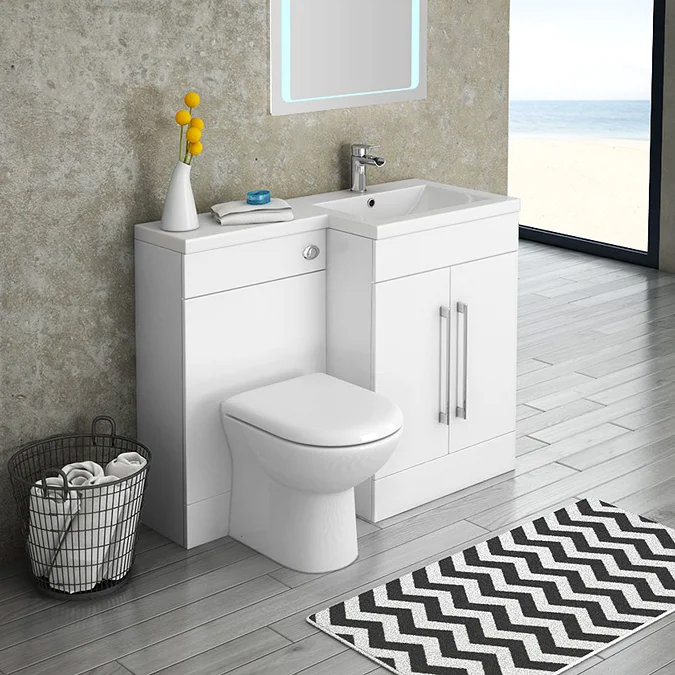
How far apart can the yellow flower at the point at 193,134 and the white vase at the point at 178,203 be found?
0.07 m

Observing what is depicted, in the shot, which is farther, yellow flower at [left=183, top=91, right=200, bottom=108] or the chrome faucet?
the chrome faucet

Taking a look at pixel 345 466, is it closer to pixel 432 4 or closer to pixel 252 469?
pixel 252 469

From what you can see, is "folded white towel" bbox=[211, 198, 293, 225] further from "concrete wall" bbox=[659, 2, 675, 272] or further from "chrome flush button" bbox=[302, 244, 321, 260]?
"concrete wall" bbox=[659, 2, 675, 272]

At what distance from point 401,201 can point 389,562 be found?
121 cm

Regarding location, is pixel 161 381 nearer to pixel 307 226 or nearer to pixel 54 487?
pixel 54 487

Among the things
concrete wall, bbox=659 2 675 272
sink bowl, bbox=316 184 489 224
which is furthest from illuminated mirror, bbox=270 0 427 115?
concrete wall, bbox=659 2 675 272

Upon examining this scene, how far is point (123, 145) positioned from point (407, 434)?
115 cm

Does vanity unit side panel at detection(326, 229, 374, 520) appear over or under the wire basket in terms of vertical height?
over

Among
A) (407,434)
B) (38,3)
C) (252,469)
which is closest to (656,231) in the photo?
(407,434)

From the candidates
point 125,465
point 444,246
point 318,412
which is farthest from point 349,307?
point 125,465

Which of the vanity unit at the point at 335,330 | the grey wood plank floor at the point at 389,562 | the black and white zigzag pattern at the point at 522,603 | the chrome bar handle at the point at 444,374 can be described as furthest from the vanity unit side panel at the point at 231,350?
the black and white zigzag pattern at the point at 522,603

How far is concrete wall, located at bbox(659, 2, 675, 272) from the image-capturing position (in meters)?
5.89

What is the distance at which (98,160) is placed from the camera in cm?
324

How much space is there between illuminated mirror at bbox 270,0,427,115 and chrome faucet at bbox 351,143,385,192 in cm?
15
